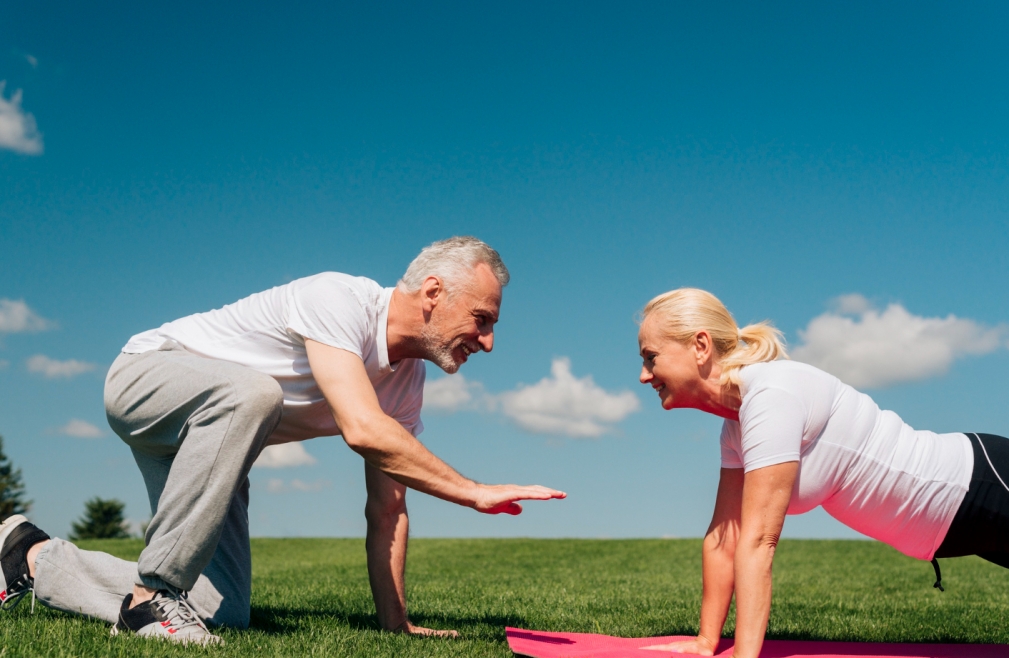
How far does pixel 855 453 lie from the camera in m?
3.59

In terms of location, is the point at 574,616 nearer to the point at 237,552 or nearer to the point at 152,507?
the point at 237,552

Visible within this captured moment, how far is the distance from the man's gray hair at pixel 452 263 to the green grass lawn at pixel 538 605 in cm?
176

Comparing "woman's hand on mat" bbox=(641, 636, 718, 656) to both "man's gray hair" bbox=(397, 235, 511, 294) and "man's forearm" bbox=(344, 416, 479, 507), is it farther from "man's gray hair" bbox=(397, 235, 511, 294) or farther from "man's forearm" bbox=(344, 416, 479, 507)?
"man's gray hair" bbox=(397, 235, 511, 294)

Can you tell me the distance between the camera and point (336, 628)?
4.31 m

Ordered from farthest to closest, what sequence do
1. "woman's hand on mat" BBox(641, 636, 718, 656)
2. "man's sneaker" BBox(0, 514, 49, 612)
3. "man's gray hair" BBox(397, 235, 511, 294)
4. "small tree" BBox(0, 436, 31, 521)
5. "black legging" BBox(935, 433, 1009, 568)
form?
"small tree" BBox(0, 436, 31, 521)
"man's sneaker" BBox(0, 514, 49, 612)
"man's gray hair" BBox(397, 235, 511, 294)
"woman's hand on mat" BBox(641, 636, 718, 656)
"black legging" BBox(935, 433, 1009, 568)

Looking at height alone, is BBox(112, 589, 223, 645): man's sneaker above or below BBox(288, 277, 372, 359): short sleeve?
below

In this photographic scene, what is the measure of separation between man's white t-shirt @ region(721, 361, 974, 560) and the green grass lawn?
5.00 feet

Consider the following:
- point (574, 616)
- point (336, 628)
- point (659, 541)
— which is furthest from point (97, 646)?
point (659, 541)

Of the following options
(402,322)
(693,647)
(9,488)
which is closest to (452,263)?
(402,322)

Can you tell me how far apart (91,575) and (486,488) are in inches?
91.5

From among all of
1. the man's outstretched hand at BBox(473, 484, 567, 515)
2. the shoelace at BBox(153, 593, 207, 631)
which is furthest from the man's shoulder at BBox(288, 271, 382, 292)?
the shoelace at BBox(153, 593, 207, 631)

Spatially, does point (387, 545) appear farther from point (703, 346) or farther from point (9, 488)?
point (9, 488)

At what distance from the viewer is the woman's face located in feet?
12.5

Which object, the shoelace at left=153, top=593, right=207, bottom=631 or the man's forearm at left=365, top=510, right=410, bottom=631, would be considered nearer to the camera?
the shoelace at left=153, top=593, right=207, bottom=631
